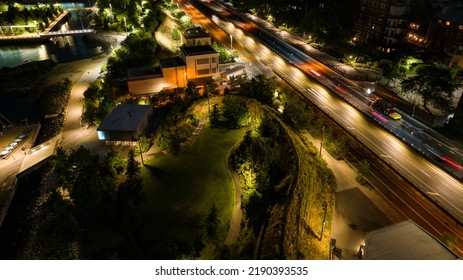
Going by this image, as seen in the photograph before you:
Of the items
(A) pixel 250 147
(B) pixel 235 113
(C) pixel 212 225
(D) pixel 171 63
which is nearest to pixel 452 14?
(B) pixel 235 113

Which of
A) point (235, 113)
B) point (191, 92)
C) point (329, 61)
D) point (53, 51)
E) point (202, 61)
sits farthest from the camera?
point (53, 51)

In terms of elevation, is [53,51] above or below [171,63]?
below

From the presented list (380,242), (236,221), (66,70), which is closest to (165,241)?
(236,221)

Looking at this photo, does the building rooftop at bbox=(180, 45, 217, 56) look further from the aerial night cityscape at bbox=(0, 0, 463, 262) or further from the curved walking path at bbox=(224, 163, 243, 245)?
the curved walking path at bbox=(224, 163, 243, 245)

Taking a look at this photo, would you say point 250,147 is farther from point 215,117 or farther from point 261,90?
point 261,90

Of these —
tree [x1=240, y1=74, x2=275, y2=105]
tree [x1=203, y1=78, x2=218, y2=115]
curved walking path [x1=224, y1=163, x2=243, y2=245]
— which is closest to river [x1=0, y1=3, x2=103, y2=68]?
tree [x1=203, y1=78, x2=218, y2=115]

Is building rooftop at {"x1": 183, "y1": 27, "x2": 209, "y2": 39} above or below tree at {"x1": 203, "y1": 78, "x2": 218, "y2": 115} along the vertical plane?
above

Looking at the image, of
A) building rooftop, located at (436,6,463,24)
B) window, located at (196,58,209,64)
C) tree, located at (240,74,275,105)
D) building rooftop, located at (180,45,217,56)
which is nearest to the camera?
tree, located at (240,74,275,105)

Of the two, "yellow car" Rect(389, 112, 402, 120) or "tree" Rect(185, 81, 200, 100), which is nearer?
"yellow car" Rect(389, 112, 402, 120)
